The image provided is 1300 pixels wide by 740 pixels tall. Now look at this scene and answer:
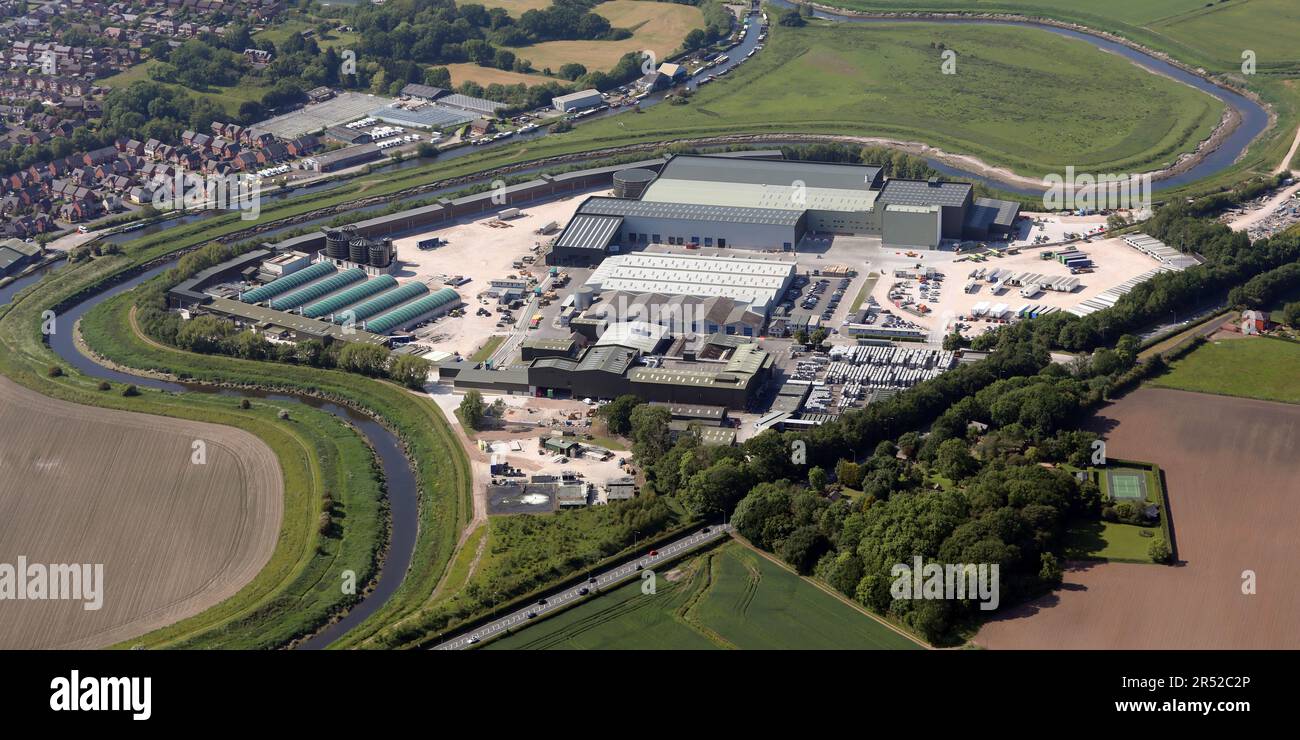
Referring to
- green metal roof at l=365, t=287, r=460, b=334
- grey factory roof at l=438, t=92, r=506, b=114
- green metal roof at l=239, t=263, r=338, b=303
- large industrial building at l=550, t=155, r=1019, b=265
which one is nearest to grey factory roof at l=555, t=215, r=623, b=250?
large industrial building at l=550, t=155, r=1019, b=265

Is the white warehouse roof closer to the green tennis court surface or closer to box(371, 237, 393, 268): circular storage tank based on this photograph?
box(371, 237, 393, 268): circular storage tank

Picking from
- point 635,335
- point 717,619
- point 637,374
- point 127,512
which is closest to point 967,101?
point 635,335

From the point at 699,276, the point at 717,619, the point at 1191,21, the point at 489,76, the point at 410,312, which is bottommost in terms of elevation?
the point at 717,619

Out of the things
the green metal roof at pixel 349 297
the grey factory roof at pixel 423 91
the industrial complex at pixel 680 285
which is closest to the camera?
the industrial complex at pixel 680 285

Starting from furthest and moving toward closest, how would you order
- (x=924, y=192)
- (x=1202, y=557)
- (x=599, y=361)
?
(x=924, y=192) < (x=599, y=361) < (x=1202, y=557)

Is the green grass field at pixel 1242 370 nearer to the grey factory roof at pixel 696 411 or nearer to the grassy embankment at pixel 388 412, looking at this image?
the grey factory roof at pixel 696 411

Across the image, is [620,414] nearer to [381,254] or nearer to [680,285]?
[680,285]

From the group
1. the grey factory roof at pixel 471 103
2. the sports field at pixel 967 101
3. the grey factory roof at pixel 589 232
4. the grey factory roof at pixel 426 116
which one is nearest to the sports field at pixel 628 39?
the sports field at pixel 967 101
